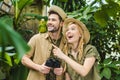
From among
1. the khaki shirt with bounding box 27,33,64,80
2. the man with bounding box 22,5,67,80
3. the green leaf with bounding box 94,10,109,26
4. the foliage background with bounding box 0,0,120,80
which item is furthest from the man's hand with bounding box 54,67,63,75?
the green leaf with bounding box 94,10,109,26

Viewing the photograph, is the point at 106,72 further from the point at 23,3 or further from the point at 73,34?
the point at 73,34

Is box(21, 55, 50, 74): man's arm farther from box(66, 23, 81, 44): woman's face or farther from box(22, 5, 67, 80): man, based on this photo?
box(66, 23, 81, 44): woman's face

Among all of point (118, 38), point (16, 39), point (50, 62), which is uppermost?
point (16, 39)

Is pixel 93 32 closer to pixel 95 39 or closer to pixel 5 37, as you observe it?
pixel 95 39

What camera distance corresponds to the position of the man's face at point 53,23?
2.88 metres

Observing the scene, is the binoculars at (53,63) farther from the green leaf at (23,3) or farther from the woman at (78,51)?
the green leaf at (23,3)

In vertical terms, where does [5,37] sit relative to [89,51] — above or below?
above

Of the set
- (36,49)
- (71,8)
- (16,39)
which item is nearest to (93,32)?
(71,8)

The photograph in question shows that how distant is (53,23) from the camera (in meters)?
2.90

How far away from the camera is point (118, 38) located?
18.2ft

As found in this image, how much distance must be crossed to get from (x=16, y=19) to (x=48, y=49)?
1693 millimetres

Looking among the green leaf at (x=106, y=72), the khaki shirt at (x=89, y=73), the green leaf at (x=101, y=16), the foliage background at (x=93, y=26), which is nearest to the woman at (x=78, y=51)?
the khaki shirt at (x=89, y=73)

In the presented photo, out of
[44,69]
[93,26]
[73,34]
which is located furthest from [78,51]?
[93,26]

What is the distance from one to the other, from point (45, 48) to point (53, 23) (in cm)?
24
